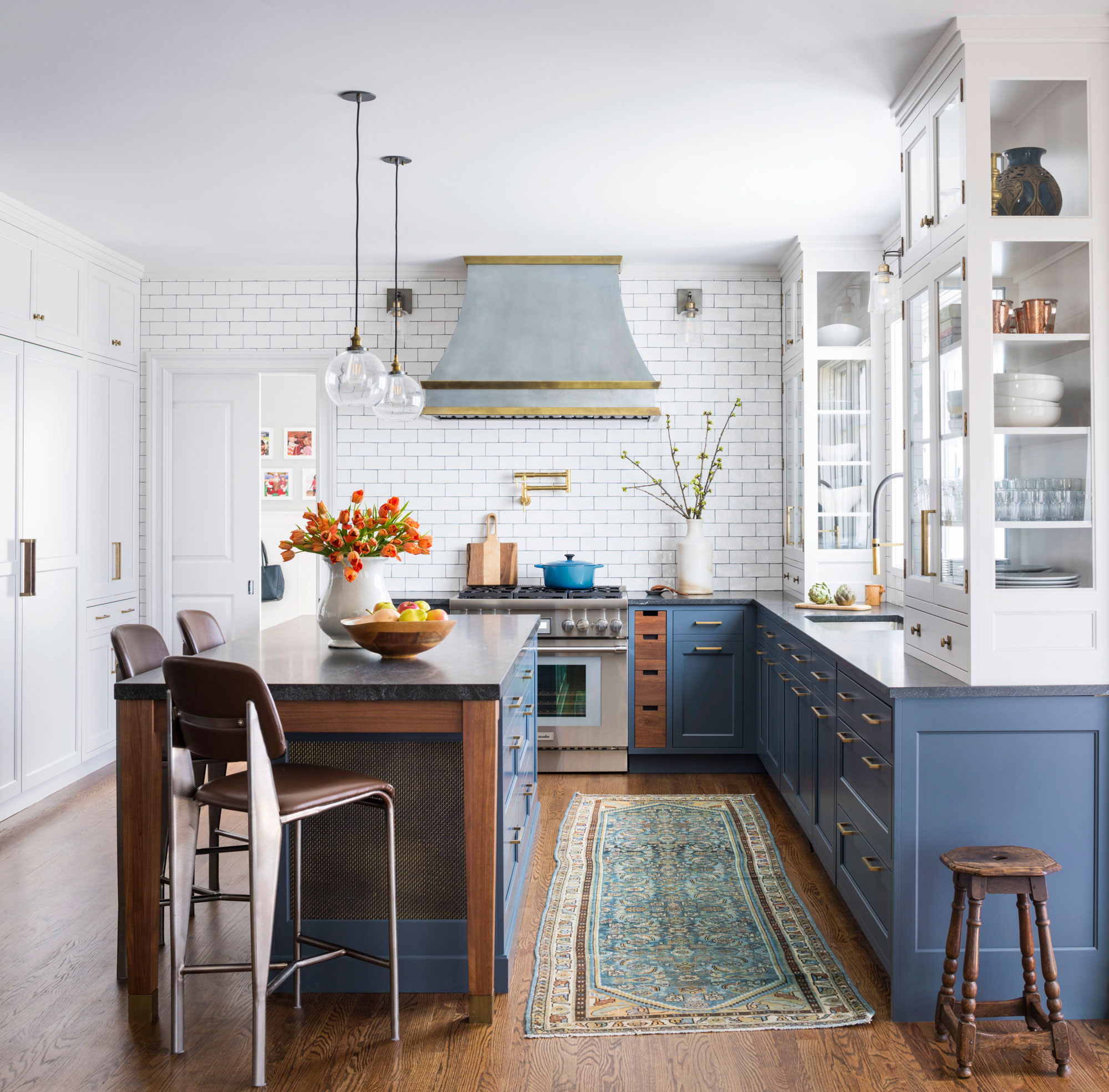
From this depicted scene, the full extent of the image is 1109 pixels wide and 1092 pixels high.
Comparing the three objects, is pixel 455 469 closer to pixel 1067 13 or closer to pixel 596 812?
pixel 596 812

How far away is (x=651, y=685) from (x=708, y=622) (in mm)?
470

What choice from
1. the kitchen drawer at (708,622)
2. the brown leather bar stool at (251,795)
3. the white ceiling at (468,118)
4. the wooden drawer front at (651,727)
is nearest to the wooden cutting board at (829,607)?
the kitchen drawer at (708,622)

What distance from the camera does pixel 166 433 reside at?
576 centimetres

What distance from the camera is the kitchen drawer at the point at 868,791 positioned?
267cm

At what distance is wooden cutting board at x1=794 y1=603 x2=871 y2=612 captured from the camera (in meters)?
4.51

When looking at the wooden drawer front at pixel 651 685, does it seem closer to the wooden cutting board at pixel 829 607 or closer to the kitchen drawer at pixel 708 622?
the kitchen drawer at pixel 708 622

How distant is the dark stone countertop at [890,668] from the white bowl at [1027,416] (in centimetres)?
76

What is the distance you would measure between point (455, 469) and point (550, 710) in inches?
63.1

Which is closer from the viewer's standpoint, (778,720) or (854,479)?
(778,720)

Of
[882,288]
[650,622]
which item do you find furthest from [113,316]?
[882,288]

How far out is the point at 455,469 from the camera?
5.75m

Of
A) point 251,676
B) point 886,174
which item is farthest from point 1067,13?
point 251,676

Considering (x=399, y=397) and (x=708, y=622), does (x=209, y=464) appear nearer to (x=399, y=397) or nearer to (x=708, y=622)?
(x=399, y=397)

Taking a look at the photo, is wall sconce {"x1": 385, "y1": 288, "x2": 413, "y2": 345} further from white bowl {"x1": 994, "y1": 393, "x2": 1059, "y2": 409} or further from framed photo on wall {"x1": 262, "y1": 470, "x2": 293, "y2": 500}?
white bowl {"x1": 994, "y1": 393, "x2": 1059, "y2": 409}
